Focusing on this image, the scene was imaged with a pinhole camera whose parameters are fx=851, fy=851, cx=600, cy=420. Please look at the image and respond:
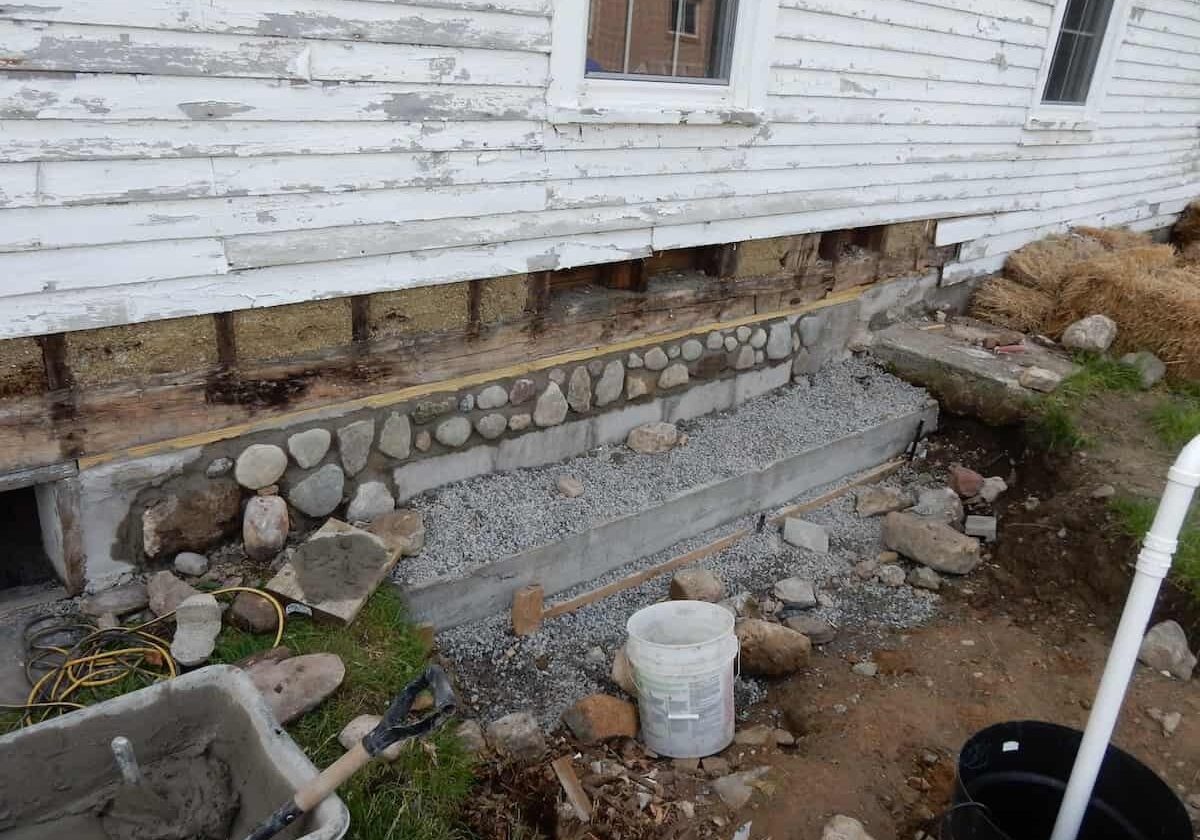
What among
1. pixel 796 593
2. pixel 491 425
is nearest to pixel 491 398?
pixel 491 425

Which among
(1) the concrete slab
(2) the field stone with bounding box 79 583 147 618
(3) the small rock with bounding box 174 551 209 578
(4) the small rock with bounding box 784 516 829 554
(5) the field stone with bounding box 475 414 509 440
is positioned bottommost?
(4) the small rock with bounding box 784 516 829 554

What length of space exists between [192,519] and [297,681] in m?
0.88

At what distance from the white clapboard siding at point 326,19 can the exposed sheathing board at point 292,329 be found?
102 cm

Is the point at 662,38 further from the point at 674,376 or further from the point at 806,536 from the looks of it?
the point at 806,536

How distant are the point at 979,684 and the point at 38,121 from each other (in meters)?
4.28

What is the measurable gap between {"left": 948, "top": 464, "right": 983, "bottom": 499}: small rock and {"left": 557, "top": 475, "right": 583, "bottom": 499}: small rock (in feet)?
8.58

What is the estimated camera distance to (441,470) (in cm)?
413

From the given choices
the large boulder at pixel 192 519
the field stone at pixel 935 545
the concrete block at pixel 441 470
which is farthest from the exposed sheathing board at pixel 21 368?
the field stone at pixel 935 545

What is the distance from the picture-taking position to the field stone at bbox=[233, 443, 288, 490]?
3463mm

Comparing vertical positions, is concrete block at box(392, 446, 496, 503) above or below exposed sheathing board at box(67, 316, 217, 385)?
below

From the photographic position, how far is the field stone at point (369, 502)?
3.82m

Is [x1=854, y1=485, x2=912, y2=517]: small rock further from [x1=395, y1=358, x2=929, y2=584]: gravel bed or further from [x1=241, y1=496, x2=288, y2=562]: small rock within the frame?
[x1=241, y1=496, x2=288, y2=562]: small rock

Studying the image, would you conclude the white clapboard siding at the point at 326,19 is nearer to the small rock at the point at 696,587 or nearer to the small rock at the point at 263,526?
the small rock at the point at 263,526

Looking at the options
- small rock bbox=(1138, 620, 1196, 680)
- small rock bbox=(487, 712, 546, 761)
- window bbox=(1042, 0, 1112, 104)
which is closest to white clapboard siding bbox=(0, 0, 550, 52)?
small rock bbox=(487, 712, 546, 761)
